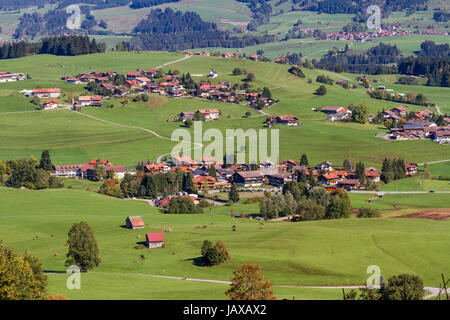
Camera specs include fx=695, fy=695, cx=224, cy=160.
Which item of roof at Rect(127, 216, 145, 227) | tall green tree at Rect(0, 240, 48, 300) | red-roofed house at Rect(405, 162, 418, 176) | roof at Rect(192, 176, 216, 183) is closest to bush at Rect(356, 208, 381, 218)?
roof at Rect(127, 216, 145, 227)

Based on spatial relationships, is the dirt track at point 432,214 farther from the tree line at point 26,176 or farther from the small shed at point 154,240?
the tree line at point 26,176

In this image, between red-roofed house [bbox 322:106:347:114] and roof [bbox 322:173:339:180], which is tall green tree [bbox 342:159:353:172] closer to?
roof [bbox 322:173:339:180]

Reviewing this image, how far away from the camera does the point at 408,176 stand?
131750 millimetres

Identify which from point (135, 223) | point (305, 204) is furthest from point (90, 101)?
point (135, 223)

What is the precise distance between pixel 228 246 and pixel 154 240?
8.46 metres

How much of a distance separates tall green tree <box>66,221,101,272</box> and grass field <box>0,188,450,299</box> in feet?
3.60

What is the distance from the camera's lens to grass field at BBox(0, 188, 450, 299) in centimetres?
5825

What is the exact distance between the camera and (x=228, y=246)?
246ft

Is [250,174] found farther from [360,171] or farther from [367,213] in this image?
[367,213]

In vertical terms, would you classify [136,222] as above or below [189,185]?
above
